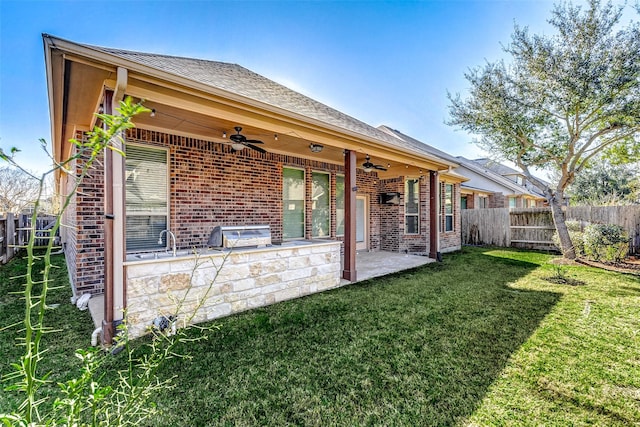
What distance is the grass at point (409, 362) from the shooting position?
2.33m

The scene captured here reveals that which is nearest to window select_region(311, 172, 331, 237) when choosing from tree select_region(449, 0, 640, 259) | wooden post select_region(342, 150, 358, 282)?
wooden post select_region(342, 150, 358, 282)

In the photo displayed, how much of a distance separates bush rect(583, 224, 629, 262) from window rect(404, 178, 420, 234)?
4.86 metres

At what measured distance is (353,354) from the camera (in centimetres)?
317

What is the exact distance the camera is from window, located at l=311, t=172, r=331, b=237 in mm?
8078

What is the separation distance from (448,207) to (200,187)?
29.7 feet

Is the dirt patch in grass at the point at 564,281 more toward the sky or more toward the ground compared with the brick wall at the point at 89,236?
more toward the ground

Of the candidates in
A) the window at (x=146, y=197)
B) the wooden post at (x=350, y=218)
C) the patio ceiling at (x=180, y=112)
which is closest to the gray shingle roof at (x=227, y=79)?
the patio ceiling at (x=180, y=112)

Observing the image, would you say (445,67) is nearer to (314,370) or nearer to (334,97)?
(334,97)

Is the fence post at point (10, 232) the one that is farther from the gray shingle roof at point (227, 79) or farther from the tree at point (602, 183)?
the tree at point (602, 183)

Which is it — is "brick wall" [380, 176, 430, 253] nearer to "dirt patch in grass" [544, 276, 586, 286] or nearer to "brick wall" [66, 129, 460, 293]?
"brick wall" [66, 129, 460, 293]

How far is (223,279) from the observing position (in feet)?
13.8

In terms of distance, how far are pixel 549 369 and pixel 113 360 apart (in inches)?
179

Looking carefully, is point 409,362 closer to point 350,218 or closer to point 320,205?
Result: point 350,218

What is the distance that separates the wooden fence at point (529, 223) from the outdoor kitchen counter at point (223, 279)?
993 cm
